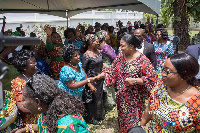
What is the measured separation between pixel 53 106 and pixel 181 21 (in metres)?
10.8

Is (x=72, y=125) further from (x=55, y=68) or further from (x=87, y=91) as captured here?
(x=55, y=68)

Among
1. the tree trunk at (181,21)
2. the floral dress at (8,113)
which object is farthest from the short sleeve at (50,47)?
the tree trunk at (181,21)

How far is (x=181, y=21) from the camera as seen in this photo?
1085cm

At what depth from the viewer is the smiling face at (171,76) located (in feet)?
6.45

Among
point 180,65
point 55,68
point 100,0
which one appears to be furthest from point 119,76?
point 100,0

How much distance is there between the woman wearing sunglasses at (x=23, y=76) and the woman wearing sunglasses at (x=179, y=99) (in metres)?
1.55

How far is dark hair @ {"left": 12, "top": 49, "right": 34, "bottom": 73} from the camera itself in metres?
2.59

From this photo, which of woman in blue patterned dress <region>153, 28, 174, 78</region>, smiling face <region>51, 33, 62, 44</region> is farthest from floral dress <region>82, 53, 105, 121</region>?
woman in blue patterned dress <region>153, 28, 174, 78</region>

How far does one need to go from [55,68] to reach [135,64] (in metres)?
2.40

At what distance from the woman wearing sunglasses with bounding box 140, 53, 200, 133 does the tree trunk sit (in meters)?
9.38

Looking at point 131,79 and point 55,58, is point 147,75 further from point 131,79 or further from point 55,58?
point 55,58

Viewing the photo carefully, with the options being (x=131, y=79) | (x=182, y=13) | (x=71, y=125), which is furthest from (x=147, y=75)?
(x=182, y=13)

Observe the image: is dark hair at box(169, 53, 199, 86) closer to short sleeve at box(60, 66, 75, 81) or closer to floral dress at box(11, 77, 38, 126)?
short sleeve at box(60, 66, 75, 81)

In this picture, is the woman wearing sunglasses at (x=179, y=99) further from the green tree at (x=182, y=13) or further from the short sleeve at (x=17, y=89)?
the green tree at (x=182, y=13)
